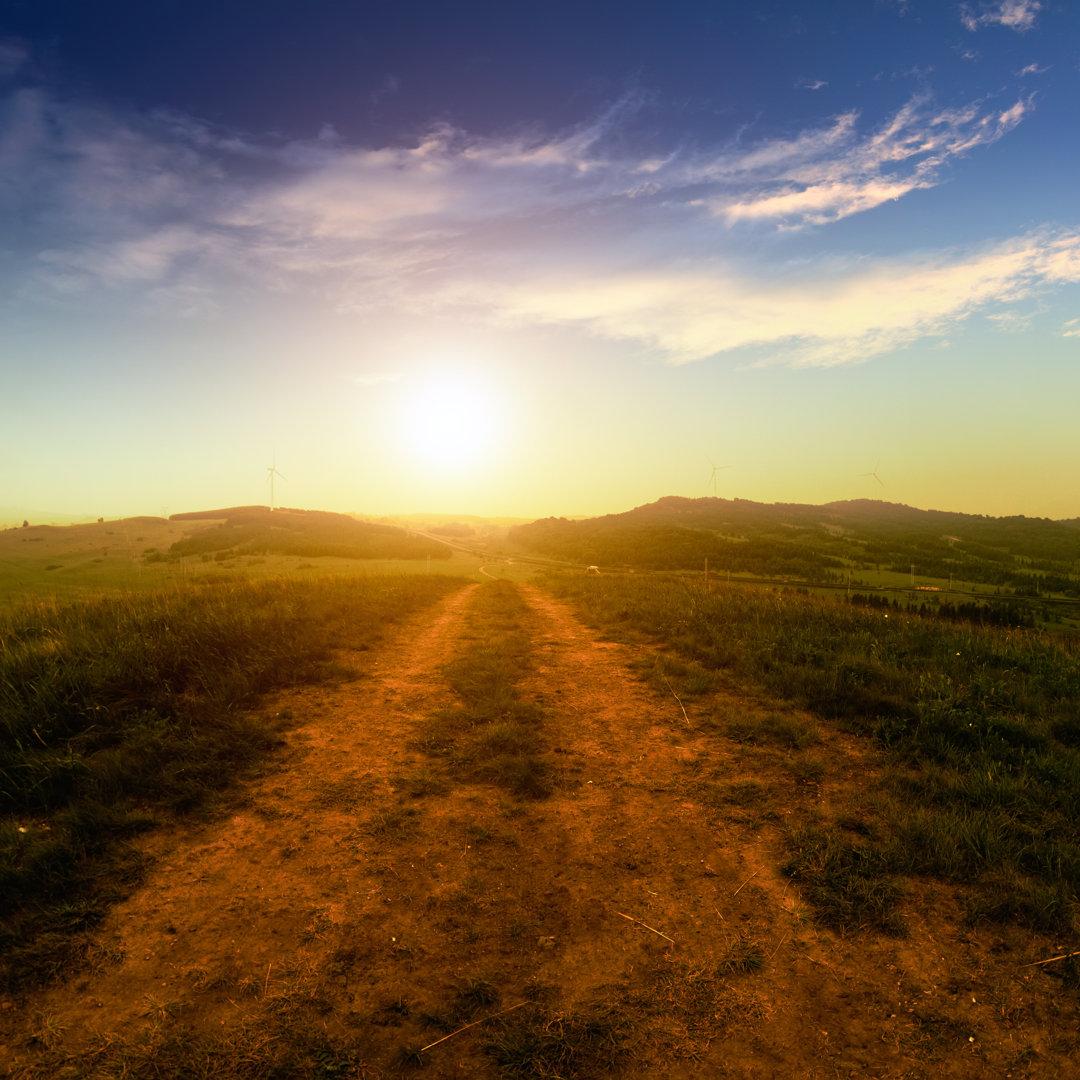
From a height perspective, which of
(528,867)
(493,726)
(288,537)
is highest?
(288,537)

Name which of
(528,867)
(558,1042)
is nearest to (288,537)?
(528,867)

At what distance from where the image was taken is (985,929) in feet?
14.3

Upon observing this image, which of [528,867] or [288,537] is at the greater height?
[288,537]

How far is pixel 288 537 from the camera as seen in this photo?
50.2 metres

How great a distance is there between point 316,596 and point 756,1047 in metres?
15.7

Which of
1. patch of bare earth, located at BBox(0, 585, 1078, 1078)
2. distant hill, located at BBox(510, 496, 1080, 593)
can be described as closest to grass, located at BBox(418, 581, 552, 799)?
patch of bare earth, located at BBox(0, 585, 1078, 1078)

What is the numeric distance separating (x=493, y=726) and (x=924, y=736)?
6406 millimetres

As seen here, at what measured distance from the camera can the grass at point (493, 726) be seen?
7.12 meters

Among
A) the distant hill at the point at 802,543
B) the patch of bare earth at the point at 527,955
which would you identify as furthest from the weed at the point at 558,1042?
the distant hill at the point at 802,543

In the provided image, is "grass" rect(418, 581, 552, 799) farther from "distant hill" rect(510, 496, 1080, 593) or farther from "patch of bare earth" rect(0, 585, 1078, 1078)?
"distant hill" rect(510, 496, 1080, 593)

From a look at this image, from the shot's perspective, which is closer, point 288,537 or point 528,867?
point 528,867

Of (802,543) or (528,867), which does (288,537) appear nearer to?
(528,867)

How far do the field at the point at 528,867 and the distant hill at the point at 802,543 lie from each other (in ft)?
136

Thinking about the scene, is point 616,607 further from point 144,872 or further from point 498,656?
point 144,872
